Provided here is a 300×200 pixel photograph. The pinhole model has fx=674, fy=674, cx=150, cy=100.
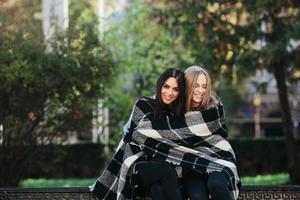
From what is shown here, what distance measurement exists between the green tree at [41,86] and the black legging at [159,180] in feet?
9.57

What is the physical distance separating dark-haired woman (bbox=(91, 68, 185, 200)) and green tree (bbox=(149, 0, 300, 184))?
17.8ft

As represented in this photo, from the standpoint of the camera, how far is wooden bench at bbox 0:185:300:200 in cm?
495

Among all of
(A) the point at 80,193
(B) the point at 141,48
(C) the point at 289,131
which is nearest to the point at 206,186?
(A) the point at 80,193

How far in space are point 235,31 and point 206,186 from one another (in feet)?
20.7

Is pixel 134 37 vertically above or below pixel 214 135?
above

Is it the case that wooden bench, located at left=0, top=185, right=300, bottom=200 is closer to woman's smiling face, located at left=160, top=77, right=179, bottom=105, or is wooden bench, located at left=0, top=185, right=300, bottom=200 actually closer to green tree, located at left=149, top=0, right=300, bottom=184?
woman's smiling face, located at left=160, top=77, right=179, bottom=105

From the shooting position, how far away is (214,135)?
4941mm

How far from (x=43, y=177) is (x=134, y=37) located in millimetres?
3686

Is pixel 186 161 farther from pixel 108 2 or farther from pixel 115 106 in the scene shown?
pixel 108 2

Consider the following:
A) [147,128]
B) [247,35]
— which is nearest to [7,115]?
[147,128]

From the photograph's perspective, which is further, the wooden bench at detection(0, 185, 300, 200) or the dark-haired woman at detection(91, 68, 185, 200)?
the wooden bench at detection(0, 185, 300, 200)

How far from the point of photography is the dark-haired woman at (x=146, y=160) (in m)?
4.72

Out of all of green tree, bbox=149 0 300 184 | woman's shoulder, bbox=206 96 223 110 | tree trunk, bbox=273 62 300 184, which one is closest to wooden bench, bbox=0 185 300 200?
woman's shoulder, bbox=206 96 223 110

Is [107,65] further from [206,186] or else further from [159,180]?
[206,186]
